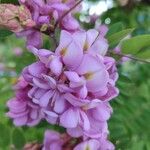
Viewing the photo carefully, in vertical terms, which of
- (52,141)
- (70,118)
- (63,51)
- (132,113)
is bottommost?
(132,113)

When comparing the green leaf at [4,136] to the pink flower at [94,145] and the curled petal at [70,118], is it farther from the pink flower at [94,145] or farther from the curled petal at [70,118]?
the curled petal at [70,118]

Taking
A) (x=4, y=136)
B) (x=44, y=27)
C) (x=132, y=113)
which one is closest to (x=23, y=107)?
(x=44, y=27)

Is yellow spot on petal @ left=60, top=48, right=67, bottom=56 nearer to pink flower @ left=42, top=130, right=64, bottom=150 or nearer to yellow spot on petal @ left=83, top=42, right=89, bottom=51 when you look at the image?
yellow spot on petal @ left=83, top=42, right=89, bottom=51

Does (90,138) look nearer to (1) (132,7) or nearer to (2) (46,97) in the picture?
(2) (46,97)

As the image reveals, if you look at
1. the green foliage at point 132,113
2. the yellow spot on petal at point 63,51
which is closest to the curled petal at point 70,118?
the yellow spot on petal at point 63,51

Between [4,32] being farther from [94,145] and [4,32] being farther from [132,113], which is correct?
[132,113]

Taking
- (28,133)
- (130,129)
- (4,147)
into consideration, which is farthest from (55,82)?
(130,129)
